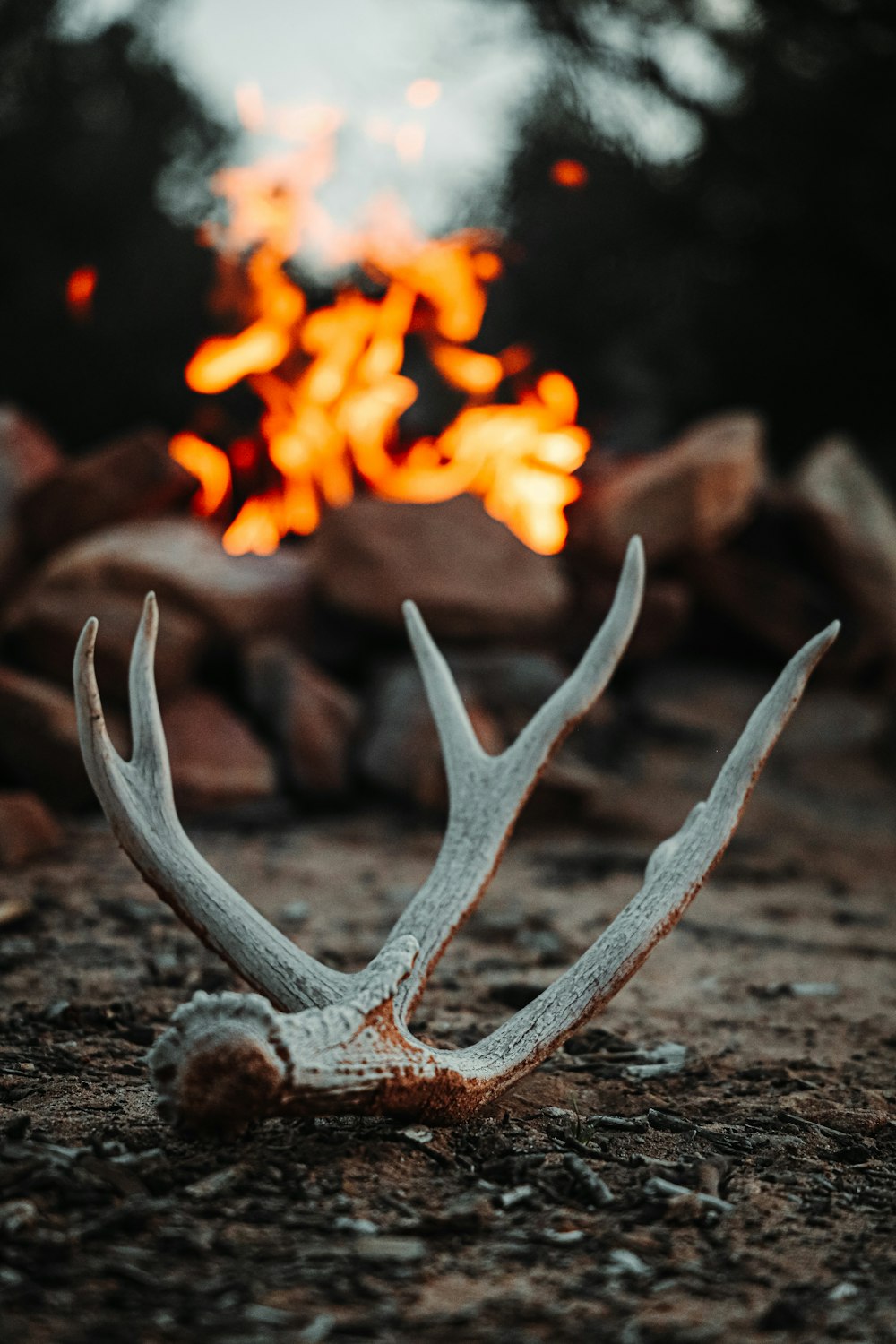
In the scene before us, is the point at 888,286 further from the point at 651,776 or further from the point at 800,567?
the point at 651,776

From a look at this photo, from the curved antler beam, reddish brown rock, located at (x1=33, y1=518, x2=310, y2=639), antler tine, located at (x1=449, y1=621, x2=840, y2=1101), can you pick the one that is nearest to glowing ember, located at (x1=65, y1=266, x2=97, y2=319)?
reddish brown rock, located at (x1=33, y1=518, x2=310, y2=639)

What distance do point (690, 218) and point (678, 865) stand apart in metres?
7.86

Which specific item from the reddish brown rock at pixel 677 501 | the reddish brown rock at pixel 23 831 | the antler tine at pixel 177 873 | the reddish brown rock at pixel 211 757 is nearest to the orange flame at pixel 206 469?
the reddish brown rock at pixel 211 757

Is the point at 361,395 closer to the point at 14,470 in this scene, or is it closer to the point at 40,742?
the point at 14,470

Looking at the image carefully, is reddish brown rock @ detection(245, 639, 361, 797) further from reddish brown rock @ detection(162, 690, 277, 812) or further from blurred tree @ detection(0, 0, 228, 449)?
blurred tree @ detection(0, 0, 228, 449)

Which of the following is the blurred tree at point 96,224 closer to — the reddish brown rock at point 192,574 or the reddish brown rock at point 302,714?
the reddish brown rock at point 192,574

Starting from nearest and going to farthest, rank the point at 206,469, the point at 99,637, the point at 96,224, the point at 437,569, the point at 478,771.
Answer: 1. the point at 478,771
2. the point at 99,637
3. the point at 437,569
4. the point at 206,469
5. the point at 96,224

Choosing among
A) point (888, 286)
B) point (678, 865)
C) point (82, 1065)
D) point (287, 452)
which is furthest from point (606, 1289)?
point (888, 286)

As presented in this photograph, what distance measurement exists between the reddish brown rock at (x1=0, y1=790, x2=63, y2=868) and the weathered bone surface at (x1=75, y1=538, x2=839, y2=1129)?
1944mm

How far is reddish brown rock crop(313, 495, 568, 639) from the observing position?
503 cm

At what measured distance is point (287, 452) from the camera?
5797 millimetres

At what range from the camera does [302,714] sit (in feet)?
15.3

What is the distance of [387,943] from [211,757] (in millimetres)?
2899

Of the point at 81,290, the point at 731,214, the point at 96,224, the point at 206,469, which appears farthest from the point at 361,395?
the point at 731,214
